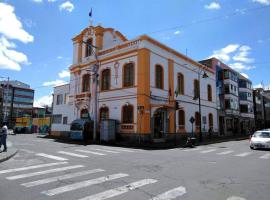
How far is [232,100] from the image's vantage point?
143 ft

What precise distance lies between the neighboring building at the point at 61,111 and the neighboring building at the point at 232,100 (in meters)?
22.8

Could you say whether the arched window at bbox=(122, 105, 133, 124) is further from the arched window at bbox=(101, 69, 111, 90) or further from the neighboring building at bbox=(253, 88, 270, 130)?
the neighboring building at bbox=(253, 88, 270, 130)

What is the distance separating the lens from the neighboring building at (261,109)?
59184 mm

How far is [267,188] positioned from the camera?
6375 mm

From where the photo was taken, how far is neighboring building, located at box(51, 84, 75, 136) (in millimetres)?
Result: 31609

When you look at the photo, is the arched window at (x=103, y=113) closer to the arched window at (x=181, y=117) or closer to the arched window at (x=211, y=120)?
the arched window at (x=181, y=117)

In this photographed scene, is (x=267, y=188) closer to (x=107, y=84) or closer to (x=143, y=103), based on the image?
(x=143, y=103)

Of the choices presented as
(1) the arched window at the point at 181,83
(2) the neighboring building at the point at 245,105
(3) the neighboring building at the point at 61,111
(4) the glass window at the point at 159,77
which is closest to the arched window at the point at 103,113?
(3) the neighboring building at the point at 61,111

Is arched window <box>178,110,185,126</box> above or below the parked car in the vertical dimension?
above

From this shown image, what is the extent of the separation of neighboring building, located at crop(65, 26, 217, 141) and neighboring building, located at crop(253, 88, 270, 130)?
109 feet

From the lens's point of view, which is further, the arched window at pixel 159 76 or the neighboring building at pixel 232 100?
the neighboring building at pixel 232 100

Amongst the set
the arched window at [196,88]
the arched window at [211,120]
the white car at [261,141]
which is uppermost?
the arched window at [196,88]

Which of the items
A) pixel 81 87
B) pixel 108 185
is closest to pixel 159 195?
pixel 108 185

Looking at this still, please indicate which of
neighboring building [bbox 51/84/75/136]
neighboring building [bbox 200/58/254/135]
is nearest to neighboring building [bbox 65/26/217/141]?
neighboring building [bbox 51/84/75/136]
